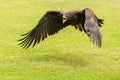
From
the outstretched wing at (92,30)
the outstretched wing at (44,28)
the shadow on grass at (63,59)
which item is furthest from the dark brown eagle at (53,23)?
the outstretched wing at (92,30)

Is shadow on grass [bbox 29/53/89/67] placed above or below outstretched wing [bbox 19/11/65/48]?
below

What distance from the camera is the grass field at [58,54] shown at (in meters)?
13.0

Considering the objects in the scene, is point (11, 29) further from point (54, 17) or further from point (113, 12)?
point (113, 12)

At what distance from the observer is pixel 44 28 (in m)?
15.7

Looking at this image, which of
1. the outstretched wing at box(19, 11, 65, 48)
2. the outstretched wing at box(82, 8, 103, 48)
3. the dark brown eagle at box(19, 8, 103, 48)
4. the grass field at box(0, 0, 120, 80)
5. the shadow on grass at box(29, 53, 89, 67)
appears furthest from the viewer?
the outstretched wing at box(19, 11, 65, 48)

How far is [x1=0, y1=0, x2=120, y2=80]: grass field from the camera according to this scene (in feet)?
42.6

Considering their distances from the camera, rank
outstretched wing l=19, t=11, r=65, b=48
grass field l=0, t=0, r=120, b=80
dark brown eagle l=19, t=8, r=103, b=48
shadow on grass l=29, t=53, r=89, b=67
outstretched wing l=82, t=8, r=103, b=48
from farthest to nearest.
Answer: outstretched wing l=19, t=11, r=65, b=48 → shadow on grass l=29, t=53, r=89, b=67 → dark brown eagle l=19, t=8, r=103, b=48 → grass field l=0, t=0, r=120, b=80 → outstretched wing l=82, t=8, r=103, b=48

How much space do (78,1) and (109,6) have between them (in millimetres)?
2768

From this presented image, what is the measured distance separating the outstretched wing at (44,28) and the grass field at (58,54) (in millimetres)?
636

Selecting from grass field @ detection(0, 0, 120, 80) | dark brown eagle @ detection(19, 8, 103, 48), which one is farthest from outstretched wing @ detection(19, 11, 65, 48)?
grass field @ detection(0, 0, 120, 80)

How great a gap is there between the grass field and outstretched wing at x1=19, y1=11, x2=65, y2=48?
636 mm

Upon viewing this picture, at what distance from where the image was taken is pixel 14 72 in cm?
1312

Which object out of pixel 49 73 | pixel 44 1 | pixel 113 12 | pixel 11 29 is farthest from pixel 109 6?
pixel 49 73

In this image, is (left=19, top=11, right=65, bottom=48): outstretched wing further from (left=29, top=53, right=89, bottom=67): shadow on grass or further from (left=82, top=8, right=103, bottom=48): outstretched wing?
(left=82, top=8, right=103, bottom=48): outstretched wing
